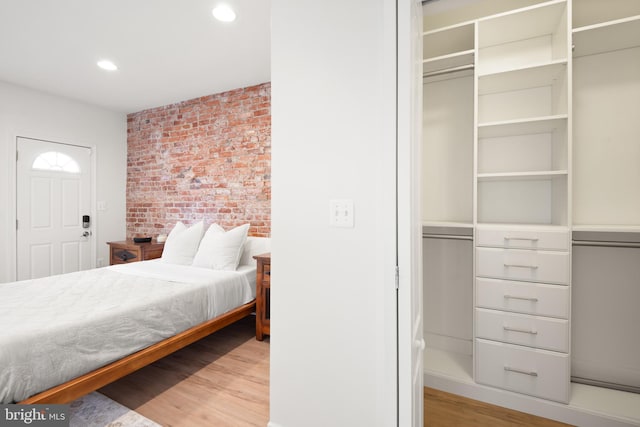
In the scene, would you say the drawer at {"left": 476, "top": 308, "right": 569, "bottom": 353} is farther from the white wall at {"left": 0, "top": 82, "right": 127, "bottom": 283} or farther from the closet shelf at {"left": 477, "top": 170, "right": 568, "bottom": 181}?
the white wall at {"left": 0, "top": 82, "right": 127, "bottom": 283}

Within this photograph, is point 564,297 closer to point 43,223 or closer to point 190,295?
point 190,295

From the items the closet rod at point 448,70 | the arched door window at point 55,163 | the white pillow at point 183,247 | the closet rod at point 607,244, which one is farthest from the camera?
the arched door window at point 55,163

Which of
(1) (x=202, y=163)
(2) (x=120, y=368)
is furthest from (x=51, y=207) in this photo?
(2) (x=120, y=368)

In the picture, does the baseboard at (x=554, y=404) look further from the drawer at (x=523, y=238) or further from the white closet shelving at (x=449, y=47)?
the white closet shelving at (x=449, y=47)

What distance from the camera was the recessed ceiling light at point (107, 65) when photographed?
308 cm

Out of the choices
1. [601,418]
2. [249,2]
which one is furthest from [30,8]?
[601,418]

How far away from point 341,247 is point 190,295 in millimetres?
1684

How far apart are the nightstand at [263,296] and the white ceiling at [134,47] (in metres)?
1.96

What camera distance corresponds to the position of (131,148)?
4660 millimetres

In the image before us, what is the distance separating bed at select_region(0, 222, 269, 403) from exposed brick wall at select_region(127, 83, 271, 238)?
2.41ft

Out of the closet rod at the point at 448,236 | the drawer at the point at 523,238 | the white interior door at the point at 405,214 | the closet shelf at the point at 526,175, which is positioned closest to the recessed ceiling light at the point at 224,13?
the white interior door at the point at 405,214

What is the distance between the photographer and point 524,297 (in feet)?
5.98

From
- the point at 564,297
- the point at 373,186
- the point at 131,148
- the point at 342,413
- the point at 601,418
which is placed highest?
the point at 131,148

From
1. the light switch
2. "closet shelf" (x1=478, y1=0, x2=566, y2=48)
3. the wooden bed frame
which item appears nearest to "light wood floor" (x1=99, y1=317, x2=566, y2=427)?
the wooden bed frame
